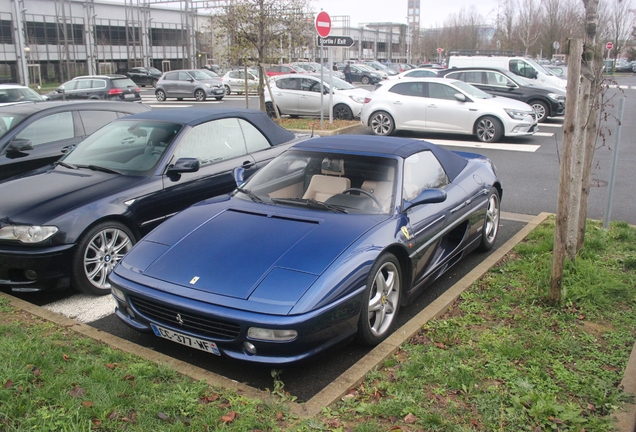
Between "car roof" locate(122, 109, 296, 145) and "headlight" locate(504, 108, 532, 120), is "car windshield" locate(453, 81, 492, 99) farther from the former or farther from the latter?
"car roof" locate(122, 109, 296, 145)

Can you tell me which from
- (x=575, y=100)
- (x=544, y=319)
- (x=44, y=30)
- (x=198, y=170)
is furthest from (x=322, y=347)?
(x=44, y=30)

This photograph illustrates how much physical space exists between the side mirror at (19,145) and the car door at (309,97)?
11.8 m

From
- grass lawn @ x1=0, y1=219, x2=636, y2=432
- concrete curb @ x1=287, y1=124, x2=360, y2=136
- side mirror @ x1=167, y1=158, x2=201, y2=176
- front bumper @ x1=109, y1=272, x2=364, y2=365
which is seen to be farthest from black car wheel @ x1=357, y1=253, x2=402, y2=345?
concrete curb @ x1=287, y1=124, x2=360, y2=136

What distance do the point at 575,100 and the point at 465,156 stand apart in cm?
241

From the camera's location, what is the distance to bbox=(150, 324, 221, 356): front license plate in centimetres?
369

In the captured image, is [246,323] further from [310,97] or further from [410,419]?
[310,97]

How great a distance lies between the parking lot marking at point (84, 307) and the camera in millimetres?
4922

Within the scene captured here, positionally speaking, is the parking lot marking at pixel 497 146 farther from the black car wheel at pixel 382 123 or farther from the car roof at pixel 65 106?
the car roof at pixel 65 106

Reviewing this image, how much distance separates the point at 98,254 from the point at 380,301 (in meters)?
2.66

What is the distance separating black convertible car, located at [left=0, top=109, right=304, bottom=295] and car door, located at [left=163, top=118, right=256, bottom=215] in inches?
0.4

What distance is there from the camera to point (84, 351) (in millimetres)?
3979

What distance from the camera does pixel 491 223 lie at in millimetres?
6496

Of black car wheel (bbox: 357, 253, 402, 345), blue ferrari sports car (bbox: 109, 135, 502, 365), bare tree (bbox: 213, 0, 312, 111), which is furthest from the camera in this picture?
bare tree (bbox: 213, 0, 312, 111)

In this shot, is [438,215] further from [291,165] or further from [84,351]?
[84,351]
